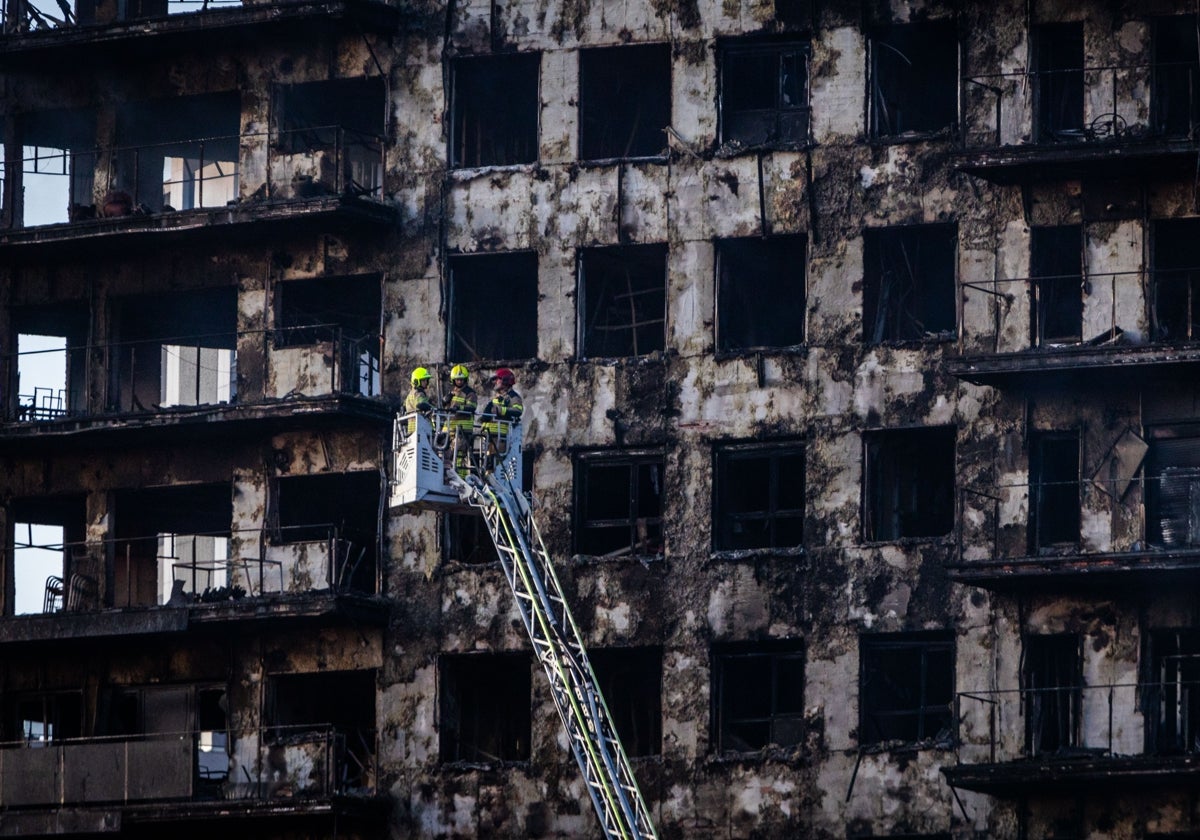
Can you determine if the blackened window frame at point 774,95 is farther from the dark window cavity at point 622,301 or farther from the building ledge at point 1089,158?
the building ledge at point 1089,158

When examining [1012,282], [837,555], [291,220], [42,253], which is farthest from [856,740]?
[42,253]

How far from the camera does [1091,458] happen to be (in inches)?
2008

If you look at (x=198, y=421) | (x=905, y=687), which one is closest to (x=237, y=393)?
(x=198, y=421)

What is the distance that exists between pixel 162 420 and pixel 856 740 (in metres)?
13.1

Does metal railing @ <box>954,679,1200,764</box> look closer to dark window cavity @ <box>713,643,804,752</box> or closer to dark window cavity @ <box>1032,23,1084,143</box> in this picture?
dark window cavity @ <box>713,643,804,752</box>

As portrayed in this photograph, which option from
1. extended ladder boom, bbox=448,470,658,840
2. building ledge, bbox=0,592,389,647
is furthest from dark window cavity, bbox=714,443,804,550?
building ledge, bbox=0,592,389,647

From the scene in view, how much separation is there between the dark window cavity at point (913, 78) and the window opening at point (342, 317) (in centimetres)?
928

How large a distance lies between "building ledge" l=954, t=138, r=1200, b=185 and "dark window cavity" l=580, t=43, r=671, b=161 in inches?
248

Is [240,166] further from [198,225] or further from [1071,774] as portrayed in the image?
[1071,774]

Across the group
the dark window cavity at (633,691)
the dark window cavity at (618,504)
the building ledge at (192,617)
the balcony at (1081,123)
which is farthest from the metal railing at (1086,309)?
the building ledge at (192,617)

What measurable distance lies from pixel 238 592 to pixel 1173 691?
1572 cm

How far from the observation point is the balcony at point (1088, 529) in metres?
49.1

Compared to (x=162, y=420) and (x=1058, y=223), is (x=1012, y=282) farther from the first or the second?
(x=162, y=420)

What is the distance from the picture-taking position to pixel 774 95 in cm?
5428
